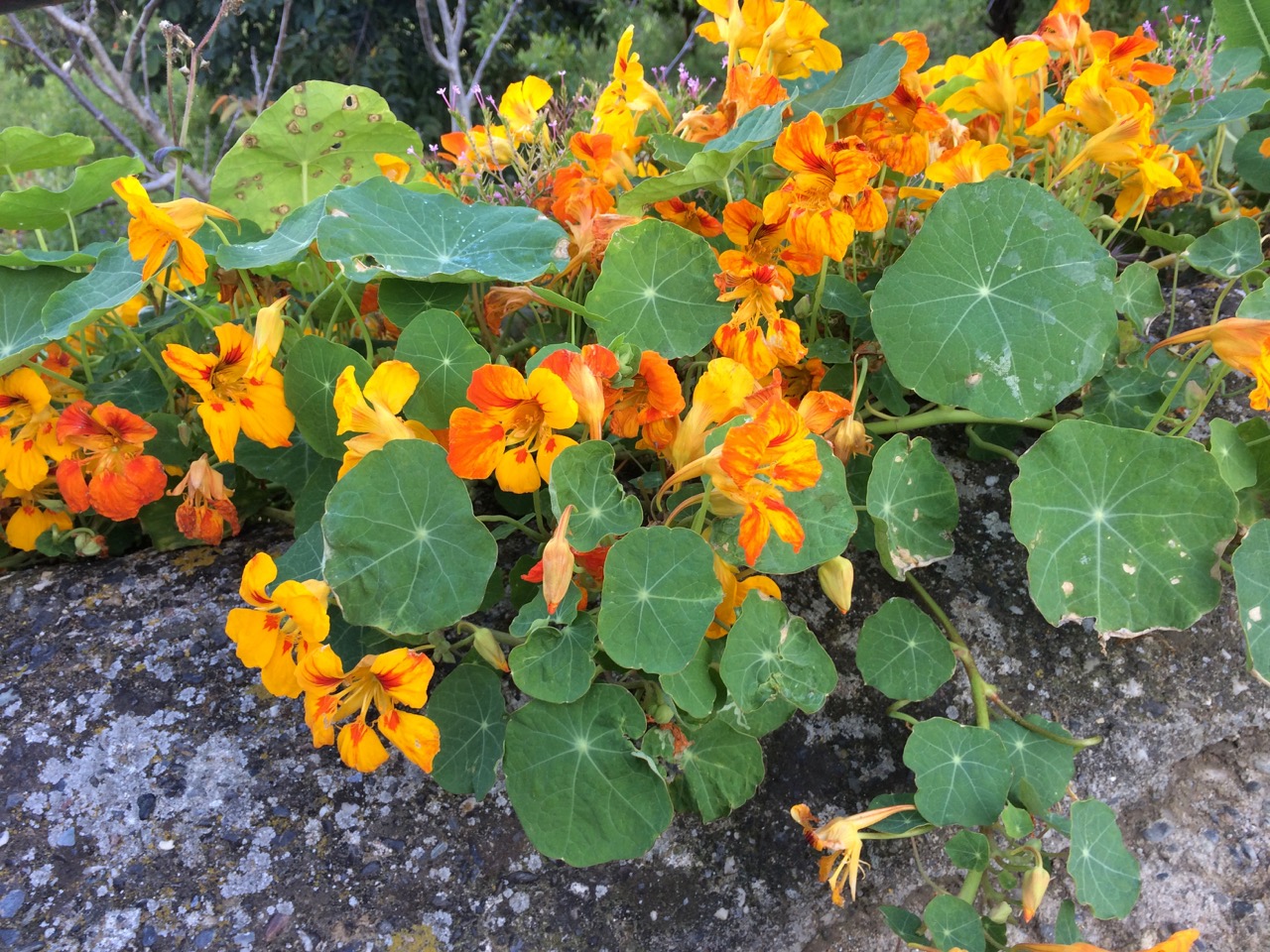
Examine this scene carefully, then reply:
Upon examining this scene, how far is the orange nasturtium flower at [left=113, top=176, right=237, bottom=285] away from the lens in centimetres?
98

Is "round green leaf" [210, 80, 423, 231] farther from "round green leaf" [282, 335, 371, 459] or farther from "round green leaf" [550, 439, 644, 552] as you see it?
"round green leaf" [550, 439, 644, 552]

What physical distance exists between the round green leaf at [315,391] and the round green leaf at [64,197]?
0.50m

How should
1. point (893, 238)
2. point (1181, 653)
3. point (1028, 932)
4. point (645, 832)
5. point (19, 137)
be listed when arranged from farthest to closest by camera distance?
point (19, 137) → point (893, 238) → point (1181, 653) → point (1028, 932) → point (645, 832)

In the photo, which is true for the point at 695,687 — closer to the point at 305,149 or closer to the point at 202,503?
the point at 202,503

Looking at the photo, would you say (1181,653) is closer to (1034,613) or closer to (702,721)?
(1034,613)

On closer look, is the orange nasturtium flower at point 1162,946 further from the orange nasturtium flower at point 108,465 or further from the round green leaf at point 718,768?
the orange nasturtium flower at point 108,465

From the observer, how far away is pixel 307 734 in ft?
3.44

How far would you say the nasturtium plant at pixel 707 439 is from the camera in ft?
2.91

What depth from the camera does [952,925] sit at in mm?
858

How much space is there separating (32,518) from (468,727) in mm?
761

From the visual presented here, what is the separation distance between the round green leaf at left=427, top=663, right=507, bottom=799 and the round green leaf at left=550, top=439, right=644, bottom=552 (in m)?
0.24

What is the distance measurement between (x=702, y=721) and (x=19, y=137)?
1.40 metres

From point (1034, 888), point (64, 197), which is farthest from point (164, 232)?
point (1034, 888)

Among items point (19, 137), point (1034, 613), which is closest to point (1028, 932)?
point (1034, 613)
